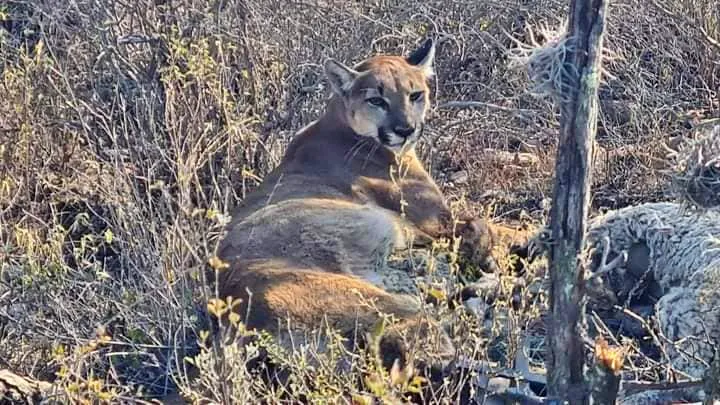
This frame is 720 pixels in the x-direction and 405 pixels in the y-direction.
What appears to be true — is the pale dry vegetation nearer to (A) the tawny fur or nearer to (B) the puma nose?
(A) the tawny fur

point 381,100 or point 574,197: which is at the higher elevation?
point 574,197

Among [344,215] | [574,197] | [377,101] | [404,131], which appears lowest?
[344,215]

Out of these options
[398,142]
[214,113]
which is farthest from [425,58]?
[214,113]

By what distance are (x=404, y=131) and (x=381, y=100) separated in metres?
0.21

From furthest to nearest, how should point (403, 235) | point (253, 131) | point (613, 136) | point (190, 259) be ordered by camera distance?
1. point (613, 136)
2. point (253, 131)
3. point (403, 235)
4. point (190, 259)

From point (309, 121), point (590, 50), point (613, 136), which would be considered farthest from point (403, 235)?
point (590, 50)

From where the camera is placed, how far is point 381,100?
6582mm

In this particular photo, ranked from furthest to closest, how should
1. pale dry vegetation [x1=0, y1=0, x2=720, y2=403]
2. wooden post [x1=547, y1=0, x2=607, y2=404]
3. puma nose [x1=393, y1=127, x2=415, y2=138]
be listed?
puma nose [x1=393, y1=127, x2=415, y2=138], pale dry vegetation [x1=0, y1=0, x2=720, y2=403], wooden post [x1=547, y1=0, x2=607, y2=404]

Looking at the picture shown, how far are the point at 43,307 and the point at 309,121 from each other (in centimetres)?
240

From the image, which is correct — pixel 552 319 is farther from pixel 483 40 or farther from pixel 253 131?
pixel 483 40

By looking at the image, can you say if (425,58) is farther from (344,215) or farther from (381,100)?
(344,215)

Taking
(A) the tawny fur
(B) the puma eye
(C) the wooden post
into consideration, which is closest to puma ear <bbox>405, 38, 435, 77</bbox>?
(A) the tawny fur

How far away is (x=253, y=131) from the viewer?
7.09 m

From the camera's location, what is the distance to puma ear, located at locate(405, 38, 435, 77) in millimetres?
6820
